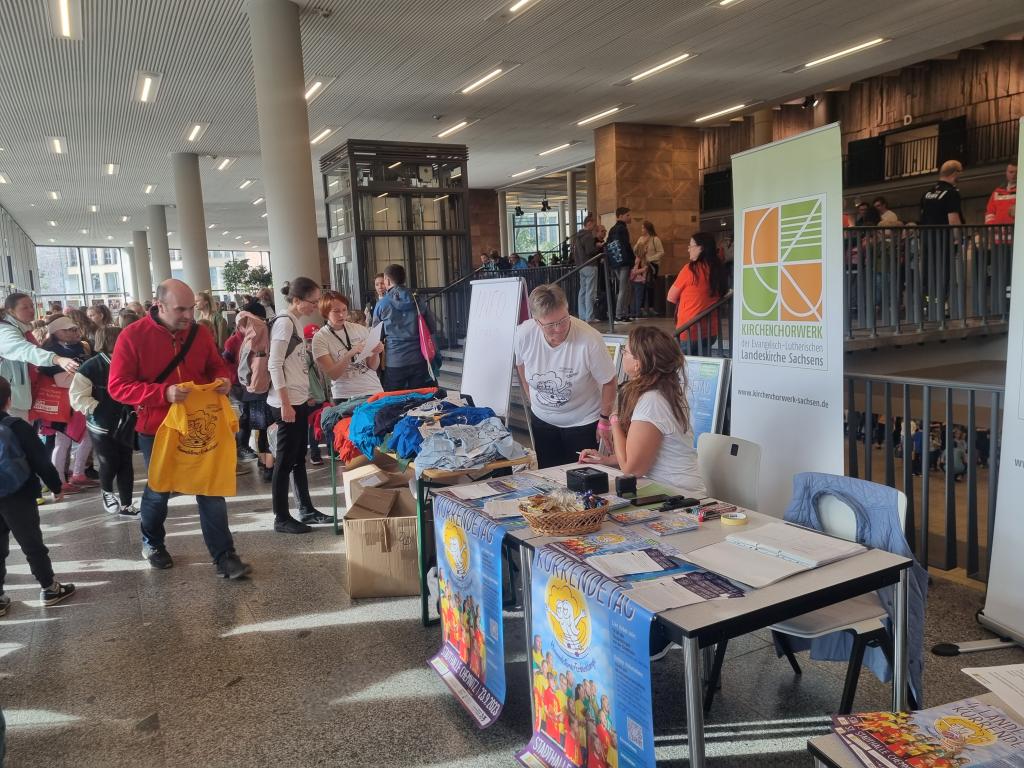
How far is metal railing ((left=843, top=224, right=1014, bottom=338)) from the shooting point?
7.57m

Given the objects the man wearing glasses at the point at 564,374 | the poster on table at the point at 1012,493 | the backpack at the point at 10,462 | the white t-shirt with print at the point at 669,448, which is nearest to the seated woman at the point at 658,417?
the white t-shirt with print at the point at 669,448

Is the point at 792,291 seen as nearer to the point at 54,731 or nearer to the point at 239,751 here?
the point at 239,751

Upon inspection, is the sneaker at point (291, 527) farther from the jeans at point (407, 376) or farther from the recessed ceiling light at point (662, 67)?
the recessed ceiling light at point (662, 67)

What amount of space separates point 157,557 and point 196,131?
11.6m

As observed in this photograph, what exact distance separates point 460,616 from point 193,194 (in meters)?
15.3

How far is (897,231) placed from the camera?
7.68 metres

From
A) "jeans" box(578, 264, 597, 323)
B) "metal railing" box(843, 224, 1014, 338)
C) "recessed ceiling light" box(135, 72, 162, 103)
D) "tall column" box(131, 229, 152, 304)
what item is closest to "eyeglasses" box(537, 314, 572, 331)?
"metal railing" box(843, 224, 1014, 338)

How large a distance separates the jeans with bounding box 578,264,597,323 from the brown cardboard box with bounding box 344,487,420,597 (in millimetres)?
6815

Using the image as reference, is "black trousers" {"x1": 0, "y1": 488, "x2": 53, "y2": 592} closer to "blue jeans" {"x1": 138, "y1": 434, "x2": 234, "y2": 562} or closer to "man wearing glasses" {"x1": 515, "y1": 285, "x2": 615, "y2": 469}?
"blue jeans" {"x1": 138, "y1": 434, "x2": 234, "y2": 562}

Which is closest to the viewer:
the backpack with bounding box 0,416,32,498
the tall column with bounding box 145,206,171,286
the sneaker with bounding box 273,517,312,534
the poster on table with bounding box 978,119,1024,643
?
the poster on table with bounding box 978,119,1024,643

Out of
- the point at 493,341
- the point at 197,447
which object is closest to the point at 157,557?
the point at 197,447

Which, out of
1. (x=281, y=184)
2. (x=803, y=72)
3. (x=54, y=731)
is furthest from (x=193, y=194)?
(x=54, y=731)

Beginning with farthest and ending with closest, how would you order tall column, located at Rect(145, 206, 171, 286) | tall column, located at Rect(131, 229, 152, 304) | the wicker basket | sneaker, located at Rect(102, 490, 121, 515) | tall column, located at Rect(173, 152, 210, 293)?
1. tall column, located at Rect(131, 229, 152, 304)
2. tall column, located at Rect(145, 206, 171, 286)
3. tall column, located at Rect(173, 152, 210, 293)
4. sneaker, located at Rect(102, 490, 121, 515)
5. the wicker basket

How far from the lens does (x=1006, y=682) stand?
1.34 m
